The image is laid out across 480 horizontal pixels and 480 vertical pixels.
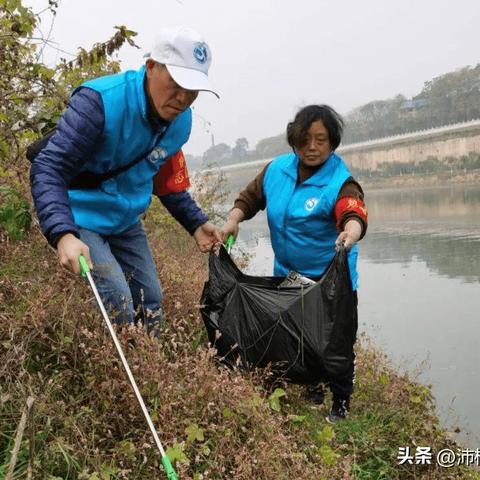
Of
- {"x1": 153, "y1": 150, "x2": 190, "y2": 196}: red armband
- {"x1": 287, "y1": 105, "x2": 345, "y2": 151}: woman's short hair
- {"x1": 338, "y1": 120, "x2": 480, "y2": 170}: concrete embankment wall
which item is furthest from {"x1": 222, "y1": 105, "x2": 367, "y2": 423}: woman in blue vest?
{"x1": 338, "y1": 120, "x2": 480, "y2": 170}: concrete embankment wall

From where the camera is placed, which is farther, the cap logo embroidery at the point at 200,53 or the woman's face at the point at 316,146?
the woman's face at the point at 316,146

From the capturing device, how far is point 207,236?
2.86 meters

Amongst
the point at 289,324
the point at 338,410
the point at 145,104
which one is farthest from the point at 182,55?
the point at 338,410

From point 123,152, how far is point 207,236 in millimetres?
831

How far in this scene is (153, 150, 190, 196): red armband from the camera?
272 cm

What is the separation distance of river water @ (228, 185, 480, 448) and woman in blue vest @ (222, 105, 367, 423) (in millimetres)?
1668

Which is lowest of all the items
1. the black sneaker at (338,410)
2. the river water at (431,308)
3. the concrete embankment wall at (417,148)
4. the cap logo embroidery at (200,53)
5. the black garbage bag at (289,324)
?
the river water at (431,308)

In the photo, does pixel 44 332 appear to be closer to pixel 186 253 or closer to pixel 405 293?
pixel 186 253

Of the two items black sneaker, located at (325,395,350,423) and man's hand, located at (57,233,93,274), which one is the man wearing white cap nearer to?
man's hand, located at (57,233,93,274)

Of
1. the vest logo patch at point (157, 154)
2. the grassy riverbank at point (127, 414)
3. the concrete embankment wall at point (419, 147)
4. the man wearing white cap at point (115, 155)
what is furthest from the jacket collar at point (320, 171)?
the concrete embankment wall at point (419, 147)

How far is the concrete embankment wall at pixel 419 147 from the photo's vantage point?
59.2m

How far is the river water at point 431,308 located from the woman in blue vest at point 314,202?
65.7 inches

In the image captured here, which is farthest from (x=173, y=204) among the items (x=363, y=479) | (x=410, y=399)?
(x=410, y=399)

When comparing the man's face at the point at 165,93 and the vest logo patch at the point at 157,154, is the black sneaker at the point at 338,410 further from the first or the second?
the man's face at the point at 165,93
